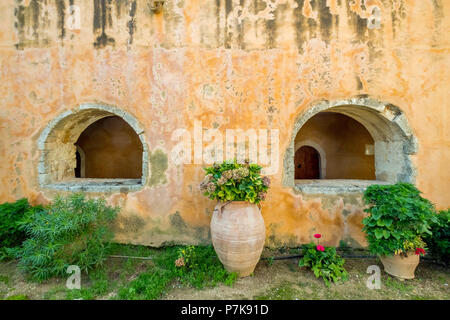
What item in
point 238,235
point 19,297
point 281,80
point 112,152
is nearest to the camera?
point 19,297

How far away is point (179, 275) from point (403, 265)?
2.88 metres

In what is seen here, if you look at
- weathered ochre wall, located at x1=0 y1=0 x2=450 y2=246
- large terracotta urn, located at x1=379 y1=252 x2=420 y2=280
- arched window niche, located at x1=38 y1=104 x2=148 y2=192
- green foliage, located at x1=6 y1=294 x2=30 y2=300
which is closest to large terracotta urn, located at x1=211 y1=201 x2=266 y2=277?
weathered ochre wall, located at x1=0 y1=0 x2=450 y2=246

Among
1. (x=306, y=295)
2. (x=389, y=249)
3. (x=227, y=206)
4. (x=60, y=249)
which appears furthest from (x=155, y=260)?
(x=389, y=249)

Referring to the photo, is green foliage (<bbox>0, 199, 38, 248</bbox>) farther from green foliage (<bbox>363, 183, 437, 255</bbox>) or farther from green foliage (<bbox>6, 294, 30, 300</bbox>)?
green foliage (<bbox>363, 183, 437, 255</bbox>)

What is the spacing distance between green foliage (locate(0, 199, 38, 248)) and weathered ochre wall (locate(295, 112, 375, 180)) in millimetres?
6730

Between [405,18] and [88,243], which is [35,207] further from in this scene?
[405,18]

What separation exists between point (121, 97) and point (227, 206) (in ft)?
8.34

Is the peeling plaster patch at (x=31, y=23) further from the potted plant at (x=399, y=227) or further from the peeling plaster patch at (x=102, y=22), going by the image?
the potted plant at (x=399, y=227)

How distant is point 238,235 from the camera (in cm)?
278

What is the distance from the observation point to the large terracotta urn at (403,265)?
2830 millimetres

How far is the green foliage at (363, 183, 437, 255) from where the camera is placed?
8.84 ft

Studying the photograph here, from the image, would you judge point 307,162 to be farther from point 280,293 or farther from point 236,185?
point 280,293

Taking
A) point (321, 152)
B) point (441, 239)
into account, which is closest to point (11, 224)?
point (441, 239)

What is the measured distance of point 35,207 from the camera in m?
3.70
